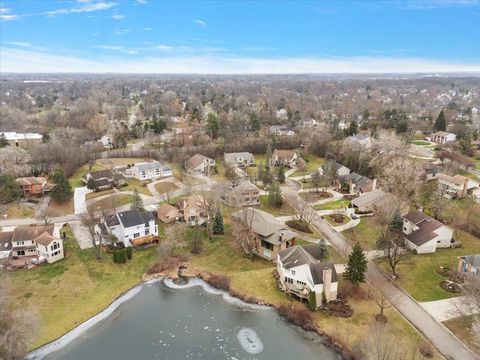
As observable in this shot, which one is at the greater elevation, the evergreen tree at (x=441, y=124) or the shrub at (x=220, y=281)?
the evergreen tree at (x=441, y=124)

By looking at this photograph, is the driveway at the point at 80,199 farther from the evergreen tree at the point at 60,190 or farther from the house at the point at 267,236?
the house at the point at 267,236

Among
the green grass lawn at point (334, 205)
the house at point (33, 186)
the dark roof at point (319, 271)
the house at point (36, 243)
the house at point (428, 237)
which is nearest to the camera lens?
the dark roof at point (319, 271)

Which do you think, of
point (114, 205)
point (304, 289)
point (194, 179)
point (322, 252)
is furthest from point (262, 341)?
point (194, 179)

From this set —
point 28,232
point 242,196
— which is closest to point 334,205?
point 242,196

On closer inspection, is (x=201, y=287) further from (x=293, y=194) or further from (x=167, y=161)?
(x=167, y=161)

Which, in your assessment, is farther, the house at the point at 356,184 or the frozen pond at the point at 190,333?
the house at the point at 356,184

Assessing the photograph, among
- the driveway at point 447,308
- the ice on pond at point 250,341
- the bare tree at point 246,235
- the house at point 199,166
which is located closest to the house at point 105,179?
the house at point 199,166

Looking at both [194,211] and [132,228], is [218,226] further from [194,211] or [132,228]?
[132,228]
